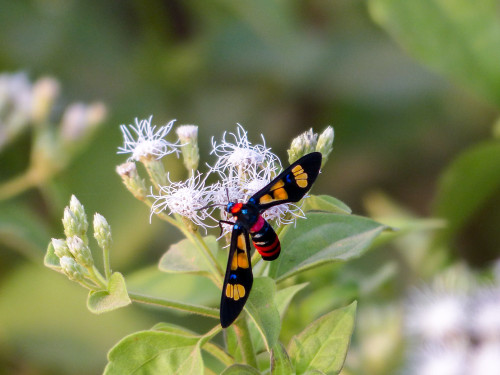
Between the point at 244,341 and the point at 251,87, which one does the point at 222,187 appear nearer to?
the point at 244,341

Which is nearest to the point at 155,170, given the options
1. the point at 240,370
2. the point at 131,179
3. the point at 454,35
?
the point at 131,179

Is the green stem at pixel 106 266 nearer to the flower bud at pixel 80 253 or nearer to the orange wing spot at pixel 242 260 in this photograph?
the flower bud at pixel 80 253

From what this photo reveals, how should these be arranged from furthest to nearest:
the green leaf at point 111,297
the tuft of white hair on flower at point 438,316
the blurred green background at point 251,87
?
1. the blurred green background at point 251,87
2. the tuft of white hair on flower at point 438,316
3. the green leaf at point 111,297

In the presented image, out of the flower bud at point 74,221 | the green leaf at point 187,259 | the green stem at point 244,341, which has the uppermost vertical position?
the flower bud at point 74,221

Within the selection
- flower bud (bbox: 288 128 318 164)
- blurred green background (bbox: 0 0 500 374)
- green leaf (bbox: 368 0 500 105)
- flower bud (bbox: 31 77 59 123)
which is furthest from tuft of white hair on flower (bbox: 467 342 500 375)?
flower bud (bbox: 31 77 59 123)

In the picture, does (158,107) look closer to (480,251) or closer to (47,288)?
(47,288)

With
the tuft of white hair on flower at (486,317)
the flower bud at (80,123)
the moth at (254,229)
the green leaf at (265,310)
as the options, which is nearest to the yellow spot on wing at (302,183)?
the moth at (254,229)
